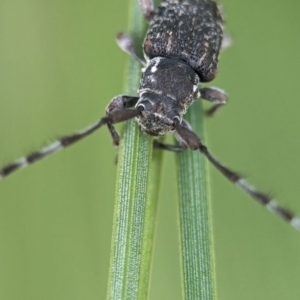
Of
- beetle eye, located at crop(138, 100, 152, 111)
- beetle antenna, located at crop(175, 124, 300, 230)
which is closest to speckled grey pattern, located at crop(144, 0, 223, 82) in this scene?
beetle eye, located at crop(138, 100, 152, 111)

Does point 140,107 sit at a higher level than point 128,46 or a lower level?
lower

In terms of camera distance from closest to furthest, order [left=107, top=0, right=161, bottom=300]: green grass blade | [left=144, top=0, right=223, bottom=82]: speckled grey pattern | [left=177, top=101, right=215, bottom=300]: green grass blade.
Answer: [left=107, top=0, right=161, bottom=300]: green grass blade → [left=177, top=101, right=215, bottom=300]: green grass blade → [left=144, top=0, right=223, bottom=82]: speckled grey pattern

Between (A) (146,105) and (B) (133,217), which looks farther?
(A) (146,105)

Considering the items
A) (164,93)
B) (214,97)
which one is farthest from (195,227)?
(214,97)

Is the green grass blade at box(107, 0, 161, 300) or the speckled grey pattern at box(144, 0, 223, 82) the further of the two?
the speckled grey pattern at box(144, 0, 223, 82)

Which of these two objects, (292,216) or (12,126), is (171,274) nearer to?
(292,216)

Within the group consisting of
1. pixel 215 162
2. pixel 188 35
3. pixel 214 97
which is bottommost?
pixel 215 162

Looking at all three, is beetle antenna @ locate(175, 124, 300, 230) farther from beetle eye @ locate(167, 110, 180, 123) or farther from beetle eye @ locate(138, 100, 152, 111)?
beetle eye @ locate(138, 100, 152, 111)

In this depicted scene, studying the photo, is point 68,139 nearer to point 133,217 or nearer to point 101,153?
point 133,217
